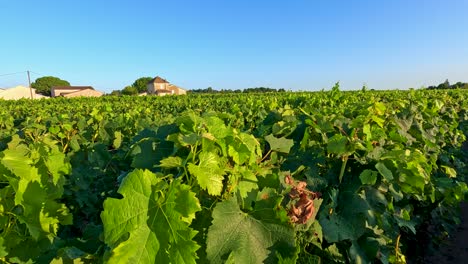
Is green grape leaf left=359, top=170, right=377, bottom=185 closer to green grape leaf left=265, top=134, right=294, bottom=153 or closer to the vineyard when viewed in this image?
the vineyard

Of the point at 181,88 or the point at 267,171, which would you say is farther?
the point at 181,88

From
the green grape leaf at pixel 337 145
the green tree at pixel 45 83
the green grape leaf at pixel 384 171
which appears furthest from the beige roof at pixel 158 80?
the green grape leaf at pixel 384 171

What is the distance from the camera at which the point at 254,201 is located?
64.1 inches

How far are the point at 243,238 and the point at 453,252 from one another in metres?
5.21

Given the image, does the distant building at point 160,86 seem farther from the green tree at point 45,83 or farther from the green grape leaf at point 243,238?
the green grape leaf at point 243,238

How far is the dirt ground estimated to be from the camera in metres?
5.19

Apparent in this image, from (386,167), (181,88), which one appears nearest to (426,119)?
(386,167)

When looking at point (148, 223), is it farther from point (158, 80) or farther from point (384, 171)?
point (158, 80)

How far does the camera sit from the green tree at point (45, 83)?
10062cm

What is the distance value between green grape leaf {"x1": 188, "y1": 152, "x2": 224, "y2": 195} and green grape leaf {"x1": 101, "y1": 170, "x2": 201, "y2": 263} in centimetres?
12

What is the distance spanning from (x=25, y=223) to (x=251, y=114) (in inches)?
181

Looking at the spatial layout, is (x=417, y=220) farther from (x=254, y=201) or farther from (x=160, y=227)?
(x=160, y=227)

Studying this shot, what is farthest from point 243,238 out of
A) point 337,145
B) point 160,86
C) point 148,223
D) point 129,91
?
point 160,86

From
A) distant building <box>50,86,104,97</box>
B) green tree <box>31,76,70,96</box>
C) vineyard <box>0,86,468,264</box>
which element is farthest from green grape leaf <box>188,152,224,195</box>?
green tree <box>31,76,70,96</box>
